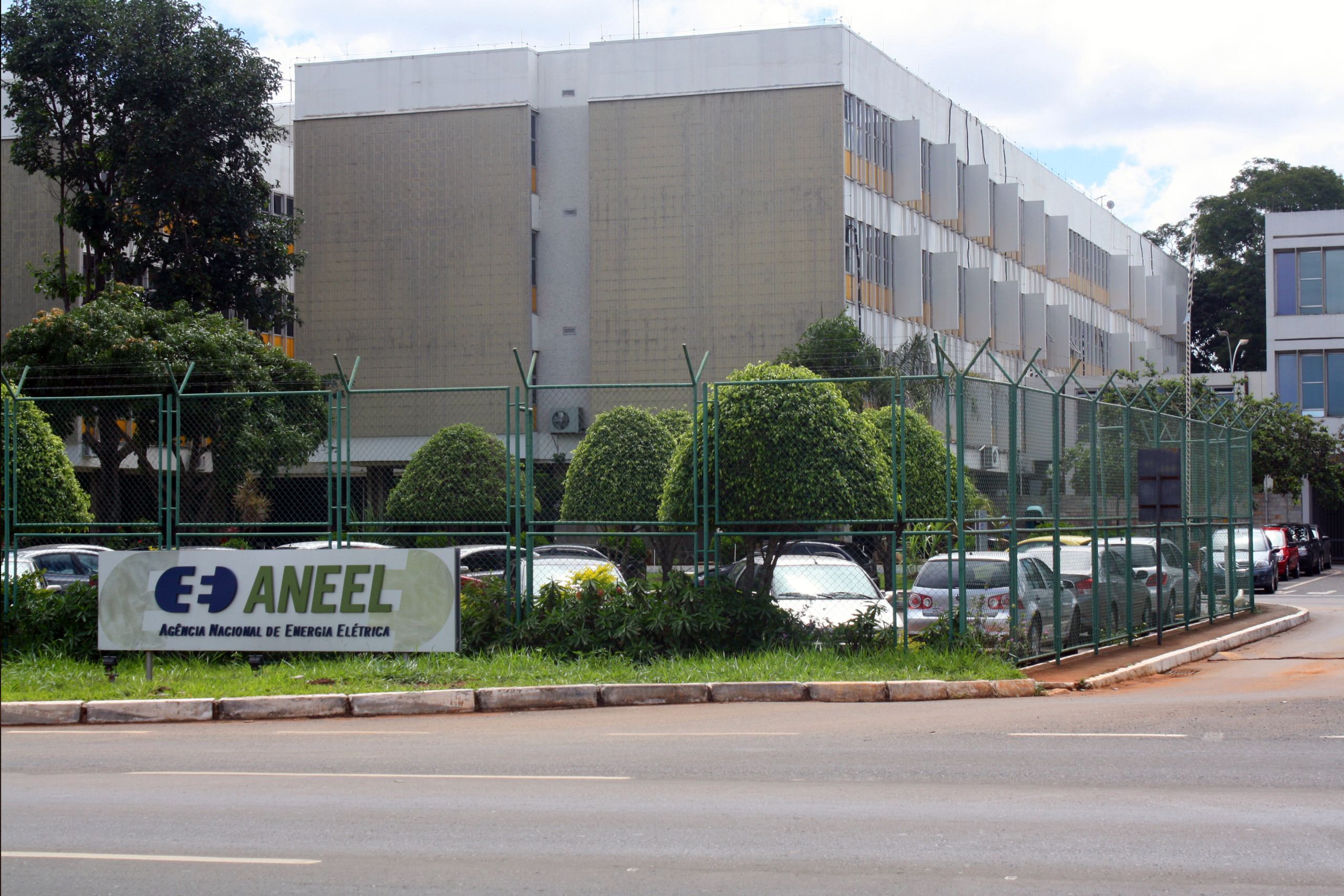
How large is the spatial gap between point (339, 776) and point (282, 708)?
371 cm

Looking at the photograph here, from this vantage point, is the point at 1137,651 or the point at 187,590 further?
the point at 1137,651

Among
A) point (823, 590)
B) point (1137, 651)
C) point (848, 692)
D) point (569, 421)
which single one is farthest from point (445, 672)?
point (569, 421)

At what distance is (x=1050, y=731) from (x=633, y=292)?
33576mm

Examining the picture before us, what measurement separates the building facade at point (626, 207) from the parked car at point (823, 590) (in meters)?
25.1

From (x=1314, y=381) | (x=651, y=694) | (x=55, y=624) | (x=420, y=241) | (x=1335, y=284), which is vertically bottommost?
(x=651, y=694)

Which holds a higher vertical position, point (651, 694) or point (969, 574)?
point (969, 574)

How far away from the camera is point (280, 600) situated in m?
14.8

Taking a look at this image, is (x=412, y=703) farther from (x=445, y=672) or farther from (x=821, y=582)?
(x=821, y=582)

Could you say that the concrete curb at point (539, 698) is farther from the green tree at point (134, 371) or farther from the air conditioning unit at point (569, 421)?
the air conditioning unit at point (569, 421)

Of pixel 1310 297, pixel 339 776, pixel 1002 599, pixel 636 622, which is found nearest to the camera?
pixel 339 776

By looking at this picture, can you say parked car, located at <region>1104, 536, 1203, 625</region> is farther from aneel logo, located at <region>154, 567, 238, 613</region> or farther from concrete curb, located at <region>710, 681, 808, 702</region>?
aneel logo, located at <region>154, 567, 238, 613</region>

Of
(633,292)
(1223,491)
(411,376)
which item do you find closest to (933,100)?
(633,292)

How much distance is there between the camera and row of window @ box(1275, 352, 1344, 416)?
54469 mm

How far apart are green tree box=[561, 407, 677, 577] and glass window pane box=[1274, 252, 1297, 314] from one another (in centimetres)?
3961
